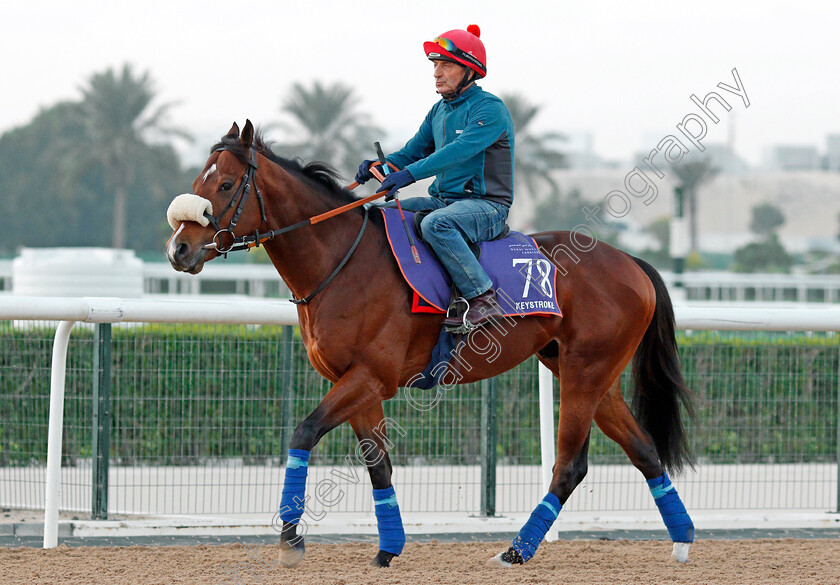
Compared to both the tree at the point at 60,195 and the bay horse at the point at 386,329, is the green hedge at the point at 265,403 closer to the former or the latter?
the bay horse at the point at 386,329

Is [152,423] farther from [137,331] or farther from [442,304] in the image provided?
[442,304]

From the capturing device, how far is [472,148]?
15.0ft

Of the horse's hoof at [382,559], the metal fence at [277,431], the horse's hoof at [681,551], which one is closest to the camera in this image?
the horse's hoof at [382,559]

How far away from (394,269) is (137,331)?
2398mm

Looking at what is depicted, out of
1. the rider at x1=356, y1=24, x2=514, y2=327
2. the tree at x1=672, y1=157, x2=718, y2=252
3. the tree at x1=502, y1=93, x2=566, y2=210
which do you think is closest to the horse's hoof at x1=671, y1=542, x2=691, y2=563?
the rider at x1=356, y1=24, x2=514, y2=327

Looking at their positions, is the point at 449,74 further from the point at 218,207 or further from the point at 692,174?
the point at 692,174

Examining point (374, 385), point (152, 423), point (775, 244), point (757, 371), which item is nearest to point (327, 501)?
point (152, 423)

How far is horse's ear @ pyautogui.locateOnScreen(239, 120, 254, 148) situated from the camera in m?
4.20

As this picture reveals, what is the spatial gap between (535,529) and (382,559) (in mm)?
755

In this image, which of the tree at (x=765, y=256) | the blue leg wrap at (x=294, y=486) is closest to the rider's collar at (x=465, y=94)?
the blue leg wrap at (x=294, y=486)

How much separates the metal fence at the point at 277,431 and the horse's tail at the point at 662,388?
545 mm

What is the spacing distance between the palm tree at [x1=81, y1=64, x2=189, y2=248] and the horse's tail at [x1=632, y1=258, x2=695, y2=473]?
43260 mm

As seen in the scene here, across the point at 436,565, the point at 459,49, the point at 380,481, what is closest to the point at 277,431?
the point at 380,481

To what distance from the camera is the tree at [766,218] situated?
78500 mm
